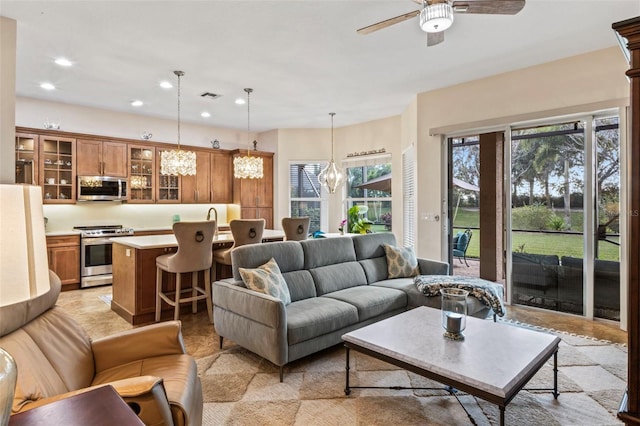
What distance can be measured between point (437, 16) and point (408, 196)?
163 inches

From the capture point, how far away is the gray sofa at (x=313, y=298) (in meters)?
2.66

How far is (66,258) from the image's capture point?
530cm

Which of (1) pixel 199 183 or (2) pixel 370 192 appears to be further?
(2) pixel 370 192

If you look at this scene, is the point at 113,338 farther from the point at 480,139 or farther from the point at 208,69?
the point at 480,139

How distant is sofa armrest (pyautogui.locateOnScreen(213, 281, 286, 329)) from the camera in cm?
258

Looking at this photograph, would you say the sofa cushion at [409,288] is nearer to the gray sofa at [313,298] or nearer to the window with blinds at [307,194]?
the gray sofa at [313,298]

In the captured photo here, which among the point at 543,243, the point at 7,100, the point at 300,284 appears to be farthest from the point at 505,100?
the point at 7,100

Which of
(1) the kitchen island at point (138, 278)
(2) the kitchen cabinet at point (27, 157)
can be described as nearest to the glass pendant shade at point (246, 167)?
(1) the kitchen island at point (138, 278)

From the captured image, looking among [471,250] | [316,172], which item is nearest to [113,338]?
[471,250]

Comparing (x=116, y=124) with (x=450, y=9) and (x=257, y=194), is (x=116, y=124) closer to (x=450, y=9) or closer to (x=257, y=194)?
(x=257, y=194)

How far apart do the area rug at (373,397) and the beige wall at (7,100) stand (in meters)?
2.28

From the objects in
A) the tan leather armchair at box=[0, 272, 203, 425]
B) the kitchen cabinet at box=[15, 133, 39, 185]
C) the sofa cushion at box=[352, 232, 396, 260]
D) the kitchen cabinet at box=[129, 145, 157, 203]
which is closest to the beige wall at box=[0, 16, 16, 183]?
the tan leather armchair at box=[0, 272, 203, 425]

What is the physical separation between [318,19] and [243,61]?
124cm

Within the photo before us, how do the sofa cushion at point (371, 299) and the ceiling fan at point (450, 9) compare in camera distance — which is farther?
the sofa cushion at point (371, 299)
